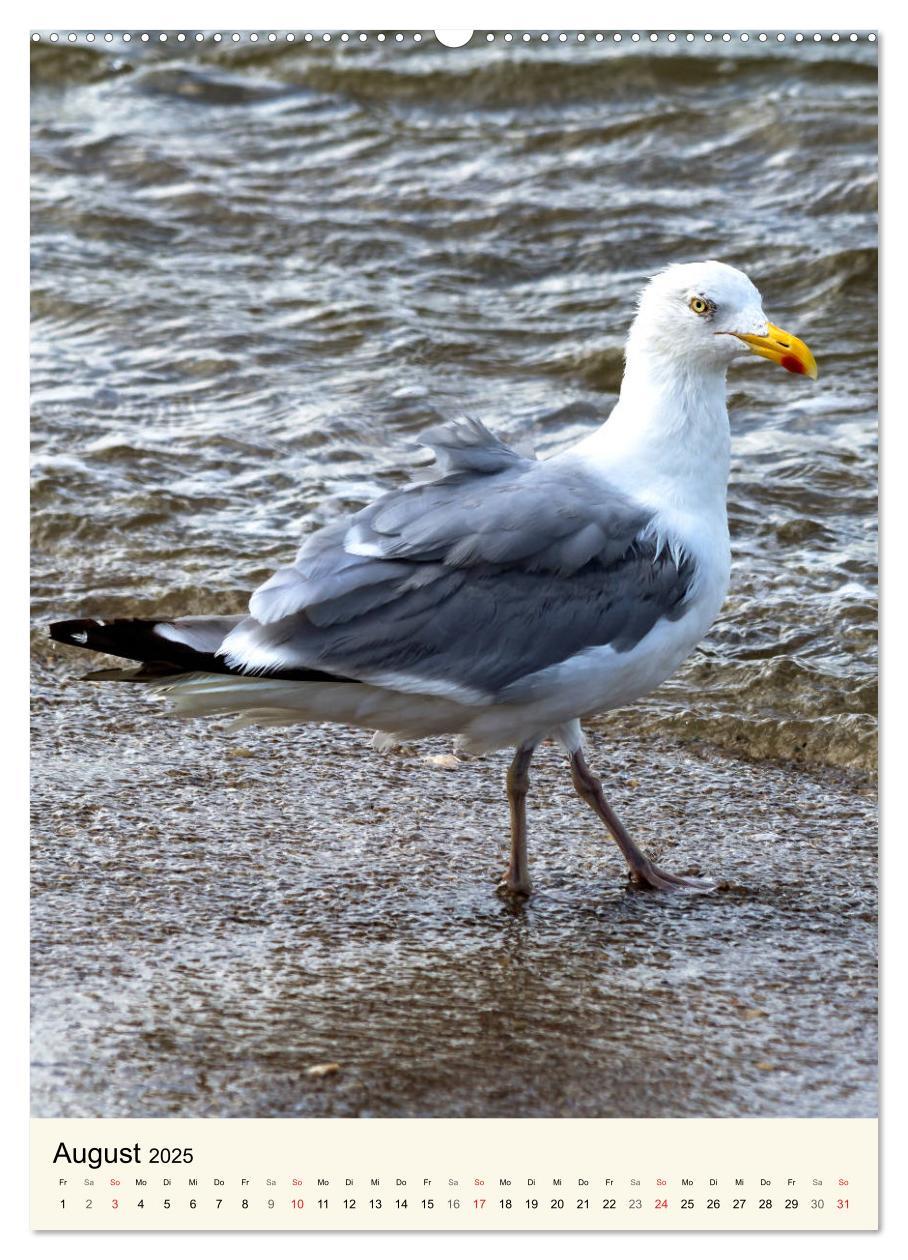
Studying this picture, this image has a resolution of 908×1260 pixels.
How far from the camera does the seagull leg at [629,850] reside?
4238 mm

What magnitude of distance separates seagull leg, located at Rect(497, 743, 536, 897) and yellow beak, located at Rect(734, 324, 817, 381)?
110cm

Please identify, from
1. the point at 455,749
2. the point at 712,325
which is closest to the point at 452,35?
the point at 712,325

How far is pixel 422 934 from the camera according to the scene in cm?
393

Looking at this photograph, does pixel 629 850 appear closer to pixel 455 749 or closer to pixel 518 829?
pixel 518 829

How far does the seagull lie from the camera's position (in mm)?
3902

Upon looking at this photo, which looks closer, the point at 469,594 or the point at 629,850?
the point at 469,594

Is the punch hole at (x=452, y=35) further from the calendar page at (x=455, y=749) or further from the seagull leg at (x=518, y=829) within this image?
the seagull leg at (x=518, y=829)

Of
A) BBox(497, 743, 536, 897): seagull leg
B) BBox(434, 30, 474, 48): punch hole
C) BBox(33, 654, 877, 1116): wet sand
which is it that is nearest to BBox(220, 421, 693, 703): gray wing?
BBox(497, 743, 536, 897): seagull leg

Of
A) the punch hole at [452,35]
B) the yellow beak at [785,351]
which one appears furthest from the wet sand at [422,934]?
the punch hole at [452,35]
